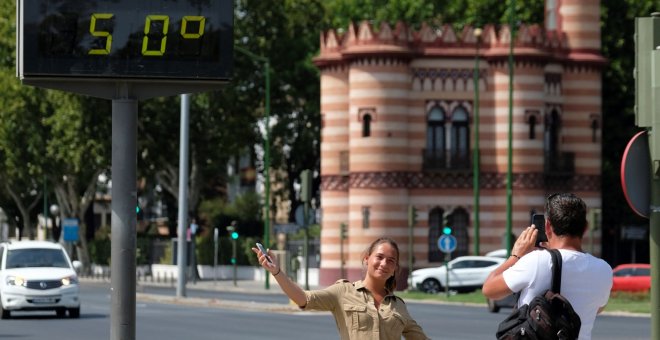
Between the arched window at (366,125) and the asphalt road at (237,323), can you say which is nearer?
the asphalt road at (237,323)

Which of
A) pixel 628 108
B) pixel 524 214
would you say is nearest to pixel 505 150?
pixel 524 214

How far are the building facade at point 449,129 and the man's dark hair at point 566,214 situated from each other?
2048 inches

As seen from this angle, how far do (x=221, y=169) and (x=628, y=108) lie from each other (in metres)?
20.3

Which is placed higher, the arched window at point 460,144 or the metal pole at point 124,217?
the arched window at point 460,144

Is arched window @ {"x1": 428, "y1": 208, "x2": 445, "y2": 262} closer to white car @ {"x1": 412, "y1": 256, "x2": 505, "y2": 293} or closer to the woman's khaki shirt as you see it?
white car @ {"x1": 412, "y1": 256, "x2": 505, "y2": 293}

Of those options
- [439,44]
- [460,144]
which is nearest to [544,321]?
[439,44]

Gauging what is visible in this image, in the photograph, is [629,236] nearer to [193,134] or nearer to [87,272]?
[193,134]

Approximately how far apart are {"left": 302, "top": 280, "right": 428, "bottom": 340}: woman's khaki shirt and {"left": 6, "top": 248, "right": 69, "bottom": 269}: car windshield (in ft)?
94.7

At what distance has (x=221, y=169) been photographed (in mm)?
80812

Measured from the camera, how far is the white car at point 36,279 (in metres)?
36.4

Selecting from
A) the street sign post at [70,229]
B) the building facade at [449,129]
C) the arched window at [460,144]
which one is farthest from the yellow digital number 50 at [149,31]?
the street sign post at [70,229]

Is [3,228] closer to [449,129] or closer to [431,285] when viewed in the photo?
[449,129]

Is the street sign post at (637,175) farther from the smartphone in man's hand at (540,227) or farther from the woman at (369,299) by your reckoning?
the woman at (369,299)

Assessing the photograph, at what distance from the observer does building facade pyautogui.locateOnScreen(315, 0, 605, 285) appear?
6162 centimetres
